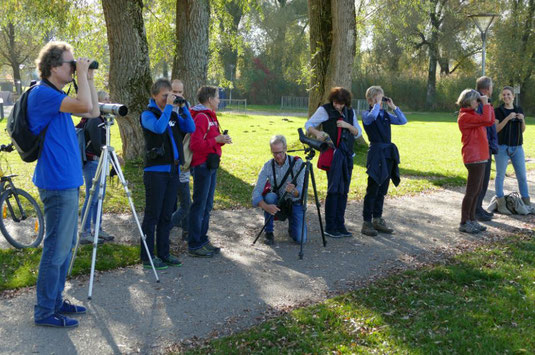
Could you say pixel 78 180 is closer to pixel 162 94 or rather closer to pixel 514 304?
pixel 162 94

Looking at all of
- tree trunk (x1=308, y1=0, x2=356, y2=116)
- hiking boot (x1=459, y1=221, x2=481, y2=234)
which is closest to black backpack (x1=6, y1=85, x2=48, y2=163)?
hiking boot (x1=459, y1=221, x2=481, y2=234)

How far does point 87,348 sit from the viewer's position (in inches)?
164

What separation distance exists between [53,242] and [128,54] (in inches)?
330

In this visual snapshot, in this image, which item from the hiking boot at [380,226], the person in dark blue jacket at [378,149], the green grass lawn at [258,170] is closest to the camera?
the person in dark blue jacket at [378,149]

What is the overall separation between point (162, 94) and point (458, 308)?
361cm

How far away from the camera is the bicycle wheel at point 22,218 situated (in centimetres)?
688

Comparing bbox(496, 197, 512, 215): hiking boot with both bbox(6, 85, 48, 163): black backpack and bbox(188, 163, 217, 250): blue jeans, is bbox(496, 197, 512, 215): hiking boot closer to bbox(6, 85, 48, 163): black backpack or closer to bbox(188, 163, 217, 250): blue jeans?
bbox(188, 163, 217, 250): blue jeans

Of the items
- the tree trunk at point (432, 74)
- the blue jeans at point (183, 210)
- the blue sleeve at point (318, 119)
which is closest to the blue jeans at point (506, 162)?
the blue sleeve at point (318, 119)

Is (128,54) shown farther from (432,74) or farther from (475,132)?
(432,74)

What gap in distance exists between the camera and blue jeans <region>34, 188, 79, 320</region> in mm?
4359

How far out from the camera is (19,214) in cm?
756

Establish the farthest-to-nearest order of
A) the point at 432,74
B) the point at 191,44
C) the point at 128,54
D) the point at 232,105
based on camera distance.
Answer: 1. the point at 232,105
2. the point at 432,74
3. the point at 191,44
4. the point at 128,54

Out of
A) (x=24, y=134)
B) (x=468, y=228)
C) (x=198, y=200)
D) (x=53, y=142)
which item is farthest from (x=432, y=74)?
(x=24, y=134)

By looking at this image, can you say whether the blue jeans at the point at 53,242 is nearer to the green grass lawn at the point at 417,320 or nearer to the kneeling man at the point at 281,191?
the green grass lawn at the point at 417,320
